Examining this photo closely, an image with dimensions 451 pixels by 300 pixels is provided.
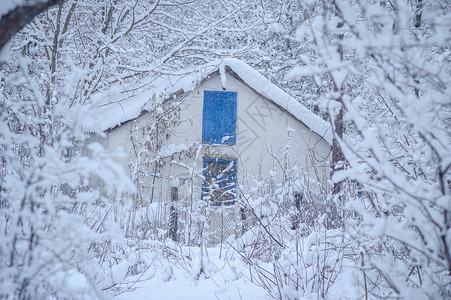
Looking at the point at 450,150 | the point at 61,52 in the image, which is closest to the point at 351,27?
the point at 450,150

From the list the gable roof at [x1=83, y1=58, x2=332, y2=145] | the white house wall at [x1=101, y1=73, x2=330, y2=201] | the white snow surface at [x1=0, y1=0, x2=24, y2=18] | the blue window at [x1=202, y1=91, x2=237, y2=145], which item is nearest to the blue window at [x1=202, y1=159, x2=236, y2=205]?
the white house wall at [x1=101, y1=73, x2=330, y2=201]

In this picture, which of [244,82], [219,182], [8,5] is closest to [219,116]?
[244,82]

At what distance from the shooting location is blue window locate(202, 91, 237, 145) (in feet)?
29.2

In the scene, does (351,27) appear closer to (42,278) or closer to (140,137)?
(42,278)

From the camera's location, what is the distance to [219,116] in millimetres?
8992

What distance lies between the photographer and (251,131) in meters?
9.00

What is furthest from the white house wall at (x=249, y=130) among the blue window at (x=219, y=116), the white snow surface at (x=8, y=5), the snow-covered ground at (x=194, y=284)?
the white snow surface at (x=8, y=5)

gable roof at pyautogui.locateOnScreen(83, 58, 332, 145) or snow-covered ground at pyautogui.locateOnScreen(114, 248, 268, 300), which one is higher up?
gable roof at pyautogui.locateOnScreen(83, 58, 332, 145)

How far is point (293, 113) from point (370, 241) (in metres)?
6.81

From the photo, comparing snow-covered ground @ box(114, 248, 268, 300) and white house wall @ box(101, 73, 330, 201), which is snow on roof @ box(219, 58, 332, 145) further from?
snow-covered ground @ box(114, 248, 268, 300)

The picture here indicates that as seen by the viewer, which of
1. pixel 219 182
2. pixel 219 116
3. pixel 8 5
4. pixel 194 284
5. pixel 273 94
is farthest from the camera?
pixel 219 116

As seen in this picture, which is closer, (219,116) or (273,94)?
(273,94)

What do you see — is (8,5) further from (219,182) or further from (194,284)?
(219,182)

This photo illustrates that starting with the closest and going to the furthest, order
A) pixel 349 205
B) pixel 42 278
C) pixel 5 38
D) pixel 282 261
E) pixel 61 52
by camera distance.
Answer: pixel 5 38
pixel 42 278
pixel 349 205
pixel 282 261
pixel 61 52
